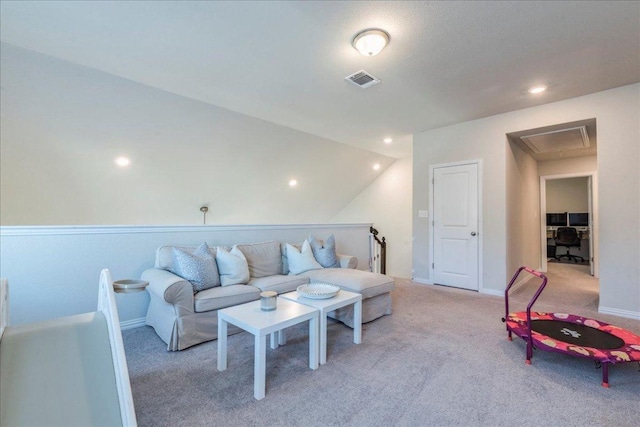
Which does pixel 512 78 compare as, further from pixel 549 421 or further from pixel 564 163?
pixel 564 163

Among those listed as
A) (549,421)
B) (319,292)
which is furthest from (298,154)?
(549,421)

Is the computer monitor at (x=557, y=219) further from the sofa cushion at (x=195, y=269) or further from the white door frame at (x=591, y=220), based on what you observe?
the sofa cushion at (x=195, y=269)

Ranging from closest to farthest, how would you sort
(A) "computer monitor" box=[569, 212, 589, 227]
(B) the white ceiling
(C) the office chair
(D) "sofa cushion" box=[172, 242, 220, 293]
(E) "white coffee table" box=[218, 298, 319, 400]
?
1. (E) "white coffee table" box=[218, 298, 319, 400]
2. (B) the white ceiling
3. (D) "sofa cushion" box=[172, 242, 220, 293]
4. (C) the office chair
5. (A) "computer monitor" box=[569, 212, 589, 227]

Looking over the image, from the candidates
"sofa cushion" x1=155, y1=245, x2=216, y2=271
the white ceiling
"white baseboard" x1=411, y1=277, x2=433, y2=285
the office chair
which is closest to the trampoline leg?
the white ceiling

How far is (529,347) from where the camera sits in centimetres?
218

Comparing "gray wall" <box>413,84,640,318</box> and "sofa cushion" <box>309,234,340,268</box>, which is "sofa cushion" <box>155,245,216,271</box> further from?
"gray wall" <box>413,84,640,318</box>

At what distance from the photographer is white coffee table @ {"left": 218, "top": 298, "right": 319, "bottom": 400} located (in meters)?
1.77

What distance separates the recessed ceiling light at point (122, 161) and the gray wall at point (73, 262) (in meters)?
1.25

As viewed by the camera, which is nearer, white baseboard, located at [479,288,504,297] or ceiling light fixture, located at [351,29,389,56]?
ceiling light fixture, located at [351,29,389,56]

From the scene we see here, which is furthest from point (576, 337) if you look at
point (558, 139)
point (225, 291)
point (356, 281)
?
point (558, 139)

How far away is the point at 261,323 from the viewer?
6.23 feet

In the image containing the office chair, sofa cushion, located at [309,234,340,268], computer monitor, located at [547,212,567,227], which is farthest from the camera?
computer monitor, located at [547,212,567,227]

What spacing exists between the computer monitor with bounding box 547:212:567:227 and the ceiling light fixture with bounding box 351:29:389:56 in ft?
27.1

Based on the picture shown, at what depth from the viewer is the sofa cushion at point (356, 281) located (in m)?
2.89
